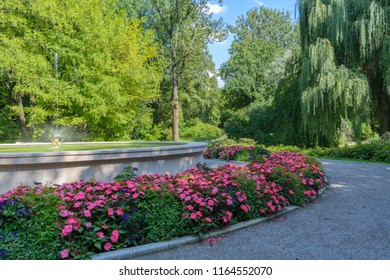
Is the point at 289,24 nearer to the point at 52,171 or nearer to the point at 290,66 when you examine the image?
the point at 290,66

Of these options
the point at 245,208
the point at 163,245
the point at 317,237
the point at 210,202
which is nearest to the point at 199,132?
the point at 245,208

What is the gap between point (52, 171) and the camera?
15.5ft

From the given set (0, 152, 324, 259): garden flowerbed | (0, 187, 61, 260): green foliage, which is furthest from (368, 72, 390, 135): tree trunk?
(0, 187, 61, 260): green foliage

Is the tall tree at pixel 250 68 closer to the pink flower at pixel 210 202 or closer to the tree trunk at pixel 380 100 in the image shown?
the tree trunk at pixel 380 100

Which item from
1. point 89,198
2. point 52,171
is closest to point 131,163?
point 52,171

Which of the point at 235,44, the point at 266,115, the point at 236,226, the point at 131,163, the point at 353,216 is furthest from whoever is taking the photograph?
the point at 235,44

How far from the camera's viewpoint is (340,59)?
530 inches

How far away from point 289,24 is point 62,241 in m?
40.4

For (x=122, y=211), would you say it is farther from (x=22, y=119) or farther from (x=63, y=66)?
(x=22, y=119)

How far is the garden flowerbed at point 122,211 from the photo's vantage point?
9.84 feet

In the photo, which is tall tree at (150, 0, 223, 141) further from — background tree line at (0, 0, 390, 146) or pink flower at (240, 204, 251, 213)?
pink flower at (240, 204, 251, 213)

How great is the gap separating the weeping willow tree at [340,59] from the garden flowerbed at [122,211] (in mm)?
8818

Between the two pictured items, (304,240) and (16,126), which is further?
(16,126)

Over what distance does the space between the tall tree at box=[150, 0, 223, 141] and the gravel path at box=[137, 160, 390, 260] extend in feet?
48.8
